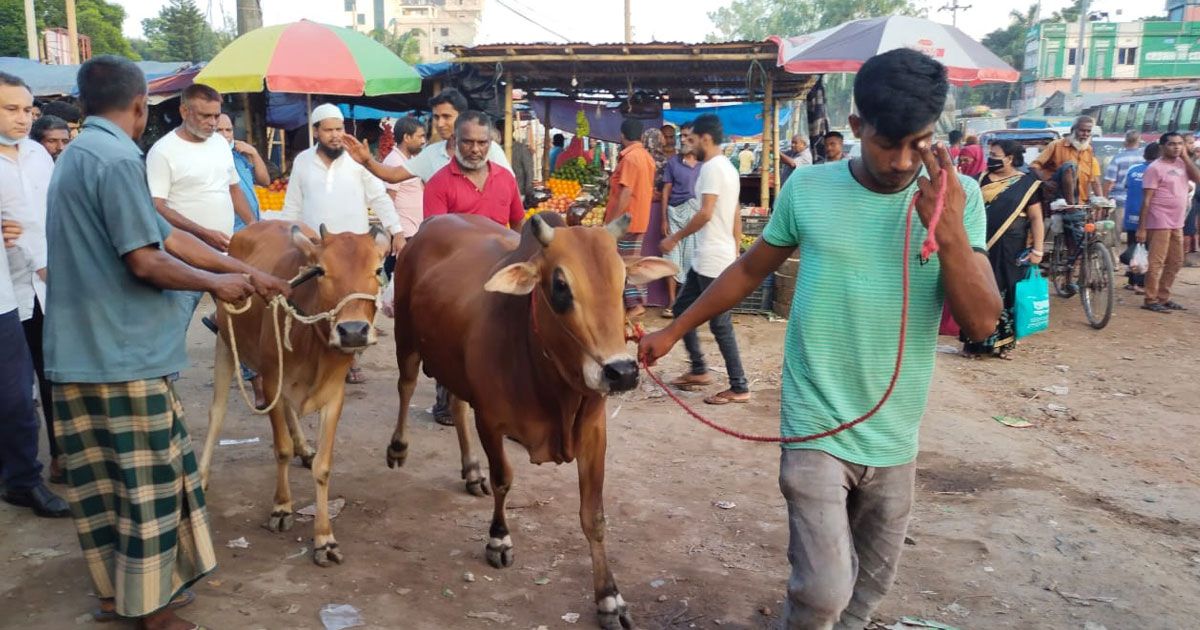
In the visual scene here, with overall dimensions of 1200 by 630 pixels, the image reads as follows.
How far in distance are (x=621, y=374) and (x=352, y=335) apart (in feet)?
4.71

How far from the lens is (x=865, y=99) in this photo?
95.0 inches

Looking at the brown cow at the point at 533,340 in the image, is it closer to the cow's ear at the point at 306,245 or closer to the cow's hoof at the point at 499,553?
the cow's hoof at the point at 499,553

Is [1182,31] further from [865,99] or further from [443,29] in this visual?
[443,29]

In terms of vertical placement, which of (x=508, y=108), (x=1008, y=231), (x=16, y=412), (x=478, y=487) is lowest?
(x=478, y=487)

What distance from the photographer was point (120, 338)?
3.22m

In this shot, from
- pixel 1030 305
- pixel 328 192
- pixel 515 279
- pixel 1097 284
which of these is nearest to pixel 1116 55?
pixel 1097 284

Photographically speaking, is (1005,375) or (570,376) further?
(1005,375)

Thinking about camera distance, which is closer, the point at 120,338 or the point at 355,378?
the point at 120,338

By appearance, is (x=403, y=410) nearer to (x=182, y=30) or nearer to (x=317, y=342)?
(x=317, y=342)

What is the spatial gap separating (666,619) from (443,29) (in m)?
102

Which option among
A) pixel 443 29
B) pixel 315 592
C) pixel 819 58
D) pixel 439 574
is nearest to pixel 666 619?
pixel 439 574

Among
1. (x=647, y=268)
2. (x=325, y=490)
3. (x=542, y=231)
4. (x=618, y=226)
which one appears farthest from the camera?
(x=325, y=490)

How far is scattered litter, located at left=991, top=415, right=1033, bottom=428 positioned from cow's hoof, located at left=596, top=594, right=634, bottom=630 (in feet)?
13.0

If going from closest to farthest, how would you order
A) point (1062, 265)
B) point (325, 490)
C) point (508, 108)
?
point (325, 490) → point (1062, 265) → point (508, 108)
